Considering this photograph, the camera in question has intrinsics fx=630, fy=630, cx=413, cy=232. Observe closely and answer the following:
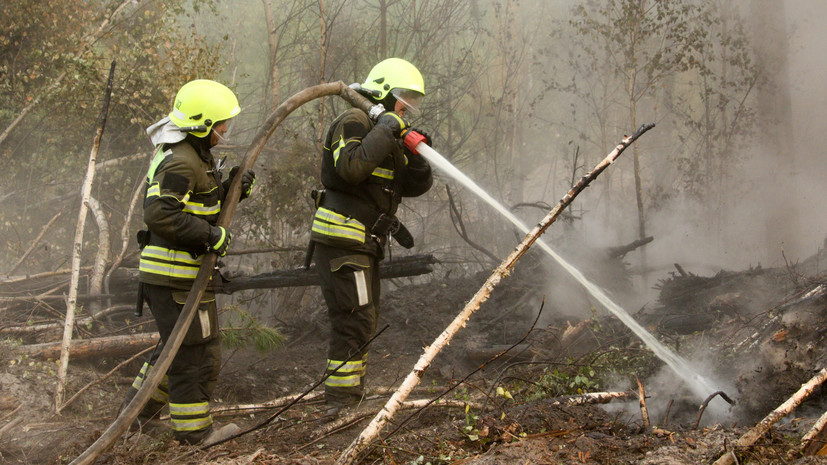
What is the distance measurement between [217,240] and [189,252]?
8.5 inches

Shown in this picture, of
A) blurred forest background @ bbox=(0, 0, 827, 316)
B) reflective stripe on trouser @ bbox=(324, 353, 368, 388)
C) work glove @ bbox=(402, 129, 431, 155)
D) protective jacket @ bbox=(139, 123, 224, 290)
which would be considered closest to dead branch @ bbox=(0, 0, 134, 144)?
blurred forest background @ bbox=(0, 0, 827, 316)

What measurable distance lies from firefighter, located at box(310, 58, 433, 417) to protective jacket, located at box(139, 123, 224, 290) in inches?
29.8

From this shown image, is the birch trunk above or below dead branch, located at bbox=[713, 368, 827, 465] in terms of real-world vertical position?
above

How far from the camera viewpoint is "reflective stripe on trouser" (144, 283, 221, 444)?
11.8 ft

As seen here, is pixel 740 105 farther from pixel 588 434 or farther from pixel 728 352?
pixel 588 434

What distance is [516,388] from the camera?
4.25 m

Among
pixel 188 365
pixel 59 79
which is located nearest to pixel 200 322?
pixel 188 365

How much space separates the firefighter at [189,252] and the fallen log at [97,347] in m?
→ 2.00

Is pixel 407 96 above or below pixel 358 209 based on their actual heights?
above

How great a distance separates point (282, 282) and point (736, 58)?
9.10m

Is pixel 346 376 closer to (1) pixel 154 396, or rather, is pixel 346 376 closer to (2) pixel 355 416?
(2) pixel 355 416

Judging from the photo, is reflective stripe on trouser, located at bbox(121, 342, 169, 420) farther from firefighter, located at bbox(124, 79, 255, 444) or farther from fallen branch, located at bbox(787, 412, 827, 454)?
fallen branch, located at bbox(787, 412, 827, 454)

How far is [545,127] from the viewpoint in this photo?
1711 cm

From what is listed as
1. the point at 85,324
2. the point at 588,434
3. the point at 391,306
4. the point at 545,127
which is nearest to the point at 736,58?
the point at 545,127
